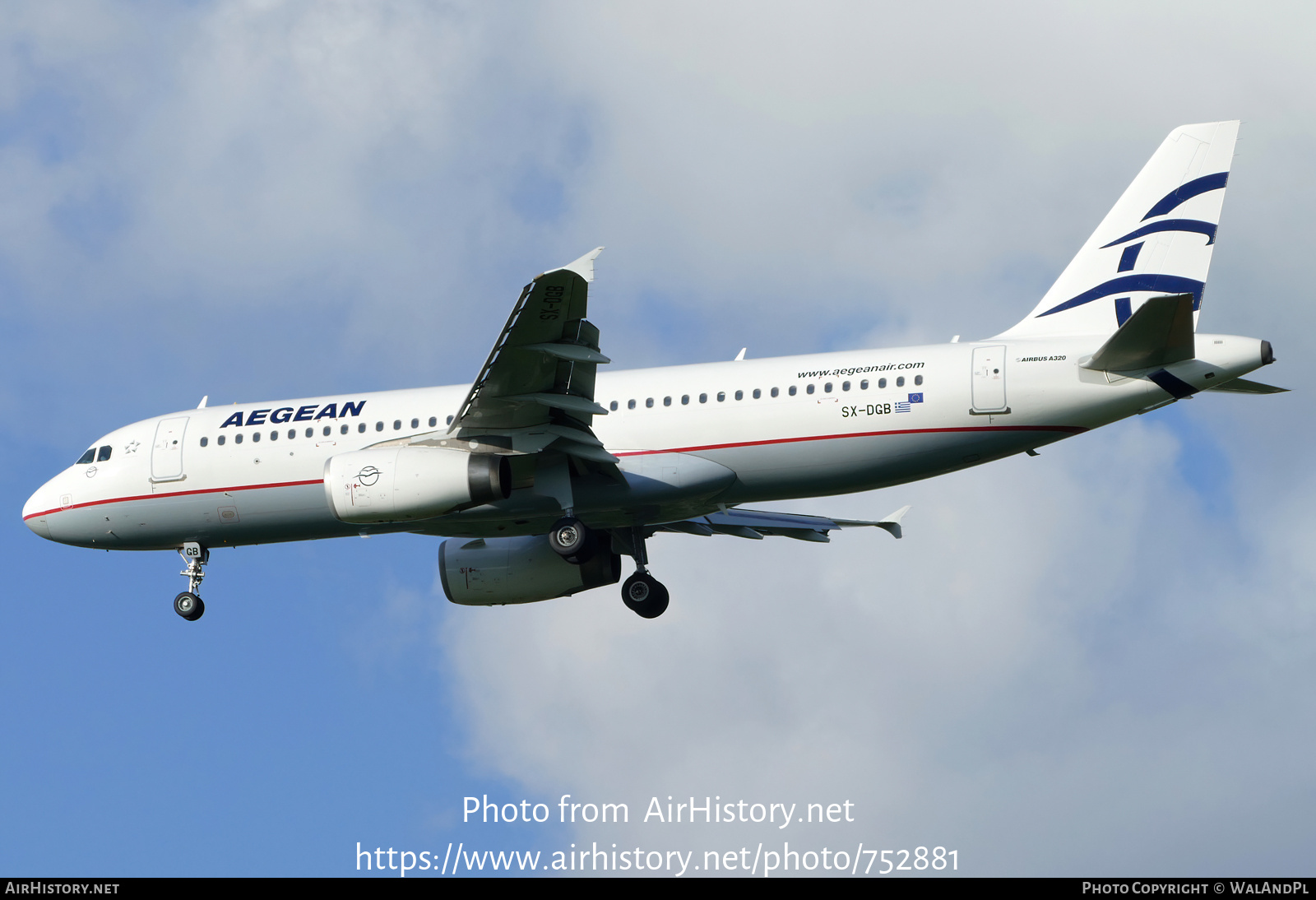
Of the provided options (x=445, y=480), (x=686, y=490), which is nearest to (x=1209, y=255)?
(x=686, y=490)

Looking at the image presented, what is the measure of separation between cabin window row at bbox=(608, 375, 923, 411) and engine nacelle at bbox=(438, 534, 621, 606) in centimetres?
435

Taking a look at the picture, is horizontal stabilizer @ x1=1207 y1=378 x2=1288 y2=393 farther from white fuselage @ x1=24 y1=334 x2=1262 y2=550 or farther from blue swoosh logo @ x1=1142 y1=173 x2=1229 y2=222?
blue swoosh logo @ x1=1142 y1=173 x2=1229 y2=222

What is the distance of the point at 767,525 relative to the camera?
3253 centimetres

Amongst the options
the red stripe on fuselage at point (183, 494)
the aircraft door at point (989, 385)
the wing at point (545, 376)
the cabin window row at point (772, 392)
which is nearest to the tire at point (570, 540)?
the wing at point (545, 376)

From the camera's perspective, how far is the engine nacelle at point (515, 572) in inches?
1211

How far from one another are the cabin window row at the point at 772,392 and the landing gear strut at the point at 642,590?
3.77 meters

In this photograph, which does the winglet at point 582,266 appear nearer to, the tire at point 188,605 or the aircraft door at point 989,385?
the aircraft door at point 989,385

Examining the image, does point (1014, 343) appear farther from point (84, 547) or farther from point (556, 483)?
point (84, 547)

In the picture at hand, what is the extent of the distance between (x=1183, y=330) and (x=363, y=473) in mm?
13085

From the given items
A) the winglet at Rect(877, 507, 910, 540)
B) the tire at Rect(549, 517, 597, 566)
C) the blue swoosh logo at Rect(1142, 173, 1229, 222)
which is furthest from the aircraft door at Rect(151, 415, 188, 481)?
the blue swoosh logo at Rect(1142, 173, 1229, 222)

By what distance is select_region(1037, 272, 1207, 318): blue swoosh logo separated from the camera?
88.4ft

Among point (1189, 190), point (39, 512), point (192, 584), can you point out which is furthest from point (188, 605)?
point (1189, 190)

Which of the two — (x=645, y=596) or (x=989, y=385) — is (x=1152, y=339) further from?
(x=645, y=596)

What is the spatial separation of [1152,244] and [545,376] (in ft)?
→ 35.5
